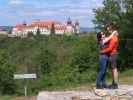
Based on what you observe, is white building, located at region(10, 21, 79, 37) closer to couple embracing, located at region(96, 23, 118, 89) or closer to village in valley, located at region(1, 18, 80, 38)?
village in valley, located at region(1, 18, 80, 38)

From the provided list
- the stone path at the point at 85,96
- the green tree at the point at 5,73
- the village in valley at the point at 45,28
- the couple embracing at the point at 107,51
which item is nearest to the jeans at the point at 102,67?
the couple embracing at the point at 107,51

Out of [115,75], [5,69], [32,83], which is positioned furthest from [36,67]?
[115,75]

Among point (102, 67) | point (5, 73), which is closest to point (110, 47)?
point (102, 67)

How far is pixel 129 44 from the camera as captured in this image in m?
31.4

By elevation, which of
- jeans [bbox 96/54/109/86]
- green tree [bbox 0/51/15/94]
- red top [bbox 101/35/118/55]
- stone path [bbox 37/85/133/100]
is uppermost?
red top [bbox 101/35/118/55]

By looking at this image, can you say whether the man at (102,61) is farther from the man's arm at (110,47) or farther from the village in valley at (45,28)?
the village in valley at (45,28)

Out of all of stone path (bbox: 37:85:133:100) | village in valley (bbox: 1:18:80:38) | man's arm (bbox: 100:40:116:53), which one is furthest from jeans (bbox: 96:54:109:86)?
village in valley (bbox: 1:18:80:38)

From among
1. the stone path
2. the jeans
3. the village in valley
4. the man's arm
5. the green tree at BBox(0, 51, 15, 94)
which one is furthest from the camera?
the village in valley

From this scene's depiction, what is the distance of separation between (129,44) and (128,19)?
4073 millimetres

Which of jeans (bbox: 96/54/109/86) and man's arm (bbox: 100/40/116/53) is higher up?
man's arm (bbox: 100/40/116/53)

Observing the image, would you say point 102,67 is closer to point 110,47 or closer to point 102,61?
point 102,61

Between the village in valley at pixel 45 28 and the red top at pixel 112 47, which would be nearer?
the red top at pixel 112 47

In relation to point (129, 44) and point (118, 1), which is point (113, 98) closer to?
point (129, 44)

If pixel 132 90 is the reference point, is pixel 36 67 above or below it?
below
